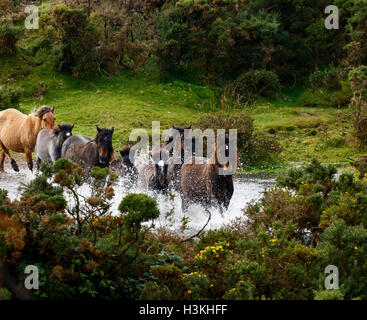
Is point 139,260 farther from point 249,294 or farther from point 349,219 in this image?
point 349,219

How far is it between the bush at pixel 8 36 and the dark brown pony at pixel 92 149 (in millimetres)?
17922

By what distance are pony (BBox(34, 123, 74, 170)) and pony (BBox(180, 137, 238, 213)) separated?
340cm

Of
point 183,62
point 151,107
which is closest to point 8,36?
point 151,107

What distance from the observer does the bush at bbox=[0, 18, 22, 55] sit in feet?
86.8

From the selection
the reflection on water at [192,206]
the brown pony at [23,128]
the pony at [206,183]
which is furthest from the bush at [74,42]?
the pony at [206,183]

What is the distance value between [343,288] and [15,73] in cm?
2430

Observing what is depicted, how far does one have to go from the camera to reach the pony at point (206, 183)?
846 cm

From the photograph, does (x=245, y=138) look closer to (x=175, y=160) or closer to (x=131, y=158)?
(x=131, y=158)

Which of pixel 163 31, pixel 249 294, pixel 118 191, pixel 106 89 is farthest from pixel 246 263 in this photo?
pixel 163 31

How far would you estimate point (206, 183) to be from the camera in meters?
8.66

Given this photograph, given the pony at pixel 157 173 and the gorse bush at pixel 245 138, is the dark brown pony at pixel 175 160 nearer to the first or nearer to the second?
the pony at pixel 157 173
